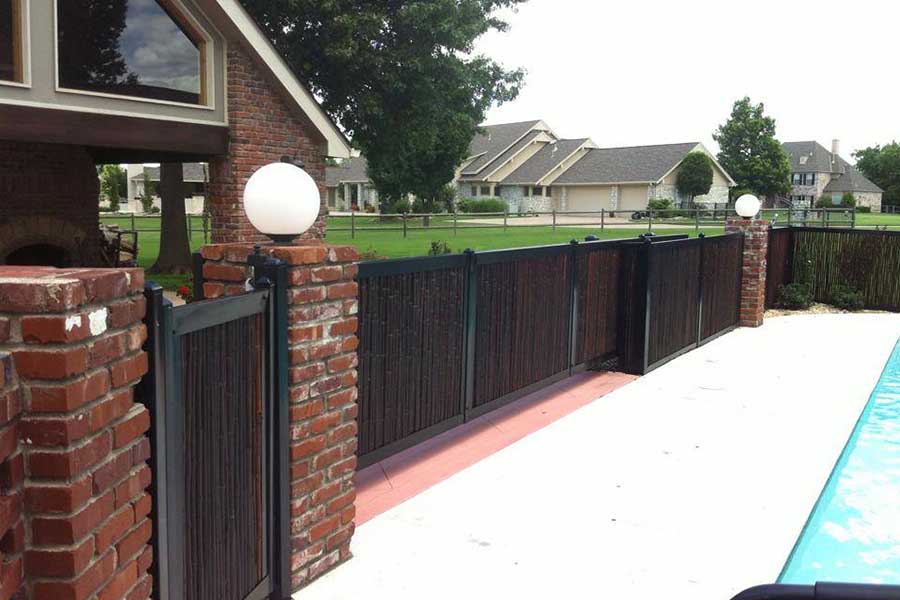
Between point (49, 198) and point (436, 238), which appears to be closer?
point (49, 198)

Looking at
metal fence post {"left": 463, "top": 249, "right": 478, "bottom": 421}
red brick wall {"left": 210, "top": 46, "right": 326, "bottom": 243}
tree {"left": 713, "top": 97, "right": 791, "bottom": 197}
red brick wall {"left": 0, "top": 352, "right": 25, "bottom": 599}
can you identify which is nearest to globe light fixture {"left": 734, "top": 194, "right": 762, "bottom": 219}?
red brick wall {"left": 210, "top": 46, "right": 326, "bottom": 243}

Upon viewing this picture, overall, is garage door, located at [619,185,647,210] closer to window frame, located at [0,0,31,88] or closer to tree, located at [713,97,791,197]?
tree, located at [713,97,791,197]

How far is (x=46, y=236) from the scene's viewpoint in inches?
429

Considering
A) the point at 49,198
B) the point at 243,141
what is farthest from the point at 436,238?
the point at 49,198

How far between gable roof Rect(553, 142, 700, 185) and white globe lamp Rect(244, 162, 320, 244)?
160ft

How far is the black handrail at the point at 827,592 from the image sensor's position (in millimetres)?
1462

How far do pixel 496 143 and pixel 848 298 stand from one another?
4741 cm

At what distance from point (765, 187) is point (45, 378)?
61.4 metres

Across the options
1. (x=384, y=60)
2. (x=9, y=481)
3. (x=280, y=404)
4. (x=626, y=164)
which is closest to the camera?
(x=9, y=481)

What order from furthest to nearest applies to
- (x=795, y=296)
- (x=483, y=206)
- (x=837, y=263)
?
(x=483, y=206)
(x=837, y=263)
(x=795, y=296)

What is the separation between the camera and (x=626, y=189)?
173 feet

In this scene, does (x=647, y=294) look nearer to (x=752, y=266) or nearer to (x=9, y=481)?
(x=752, y=266)

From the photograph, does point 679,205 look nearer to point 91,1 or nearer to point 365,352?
point 91,1

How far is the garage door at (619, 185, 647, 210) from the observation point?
51.7m
